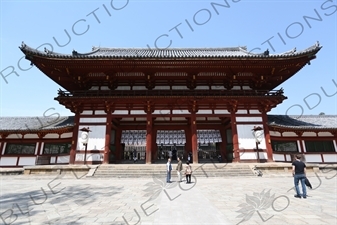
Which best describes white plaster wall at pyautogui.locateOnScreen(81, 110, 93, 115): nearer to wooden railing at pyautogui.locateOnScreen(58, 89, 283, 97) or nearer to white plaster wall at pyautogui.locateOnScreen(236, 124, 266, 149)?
wooden railing at pyautogui.locateOnScreen(58, 89, 283, 97)

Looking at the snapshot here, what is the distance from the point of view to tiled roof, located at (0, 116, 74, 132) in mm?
16513

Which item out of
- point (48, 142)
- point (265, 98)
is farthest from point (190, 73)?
point (48, 142)

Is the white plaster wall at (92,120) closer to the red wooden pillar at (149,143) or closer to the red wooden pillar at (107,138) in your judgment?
the red wooden pillar at (107,138)

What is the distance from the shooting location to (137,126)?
18609 millimetres

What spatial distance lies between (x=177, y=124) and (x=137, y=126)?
4.03 metres

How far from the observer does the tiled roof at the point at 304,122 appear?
1610 centimetres

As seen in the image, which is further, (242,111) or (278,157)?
(278,157)

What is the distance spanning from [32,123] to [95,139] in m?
8.67

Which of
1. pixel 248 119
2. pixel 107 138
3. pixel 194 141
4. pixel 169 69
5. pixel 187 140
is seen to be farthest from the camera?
pixel 187 140

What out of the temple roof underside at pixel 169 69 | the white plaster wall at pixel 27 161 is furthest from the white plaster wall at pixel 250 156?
the white plaster wall at pixel 27 161

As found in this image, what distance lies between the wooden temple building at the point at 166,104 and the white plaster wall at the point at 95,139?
78 millimetres

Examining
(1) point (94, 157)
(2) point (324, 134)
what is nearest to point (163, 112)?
(1) point (94, 157)

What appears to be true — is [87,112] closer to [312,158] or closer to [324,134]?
[312,158]

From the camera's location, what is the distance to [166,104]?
15.9m
